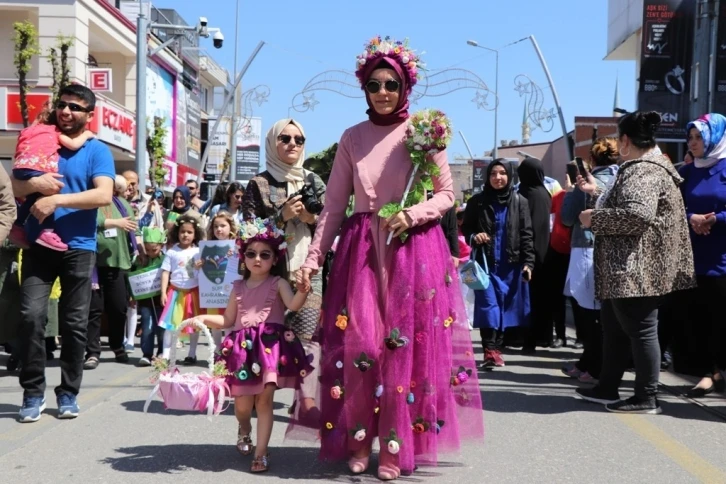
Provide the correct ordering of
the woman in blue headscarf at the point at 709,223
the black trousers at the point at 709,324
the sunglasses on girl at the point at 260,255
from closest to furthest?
the sunglasses on girl at the point at 260,255, the woman in blue headscarf at the point at 709,223, the black trousers at the point at 709,324

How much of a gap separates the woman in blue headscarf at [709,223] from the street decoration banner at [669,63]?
1972cm

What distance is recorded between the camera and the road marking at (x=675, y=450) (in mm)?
5367

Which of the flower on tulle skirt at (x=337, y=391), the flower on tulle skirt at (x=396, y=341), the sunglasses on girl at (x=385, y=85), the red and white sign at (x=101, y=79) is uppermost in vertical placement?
the red and white sign at (x=101, y=79)

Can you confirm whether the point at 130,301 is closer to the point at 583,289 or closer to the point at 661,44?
the point at 583,289

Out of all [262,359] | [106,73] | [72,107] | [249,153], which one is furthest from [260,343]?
Result: [249,153]

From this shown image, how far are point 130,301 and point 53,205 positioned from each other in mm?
4689

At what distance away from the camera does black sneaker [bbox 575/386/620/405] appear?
24.8 feet

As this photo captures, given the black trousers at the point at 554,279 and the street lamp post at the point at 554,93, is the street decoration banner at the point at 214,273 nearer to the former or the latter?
the black trousers at the point at 554,279

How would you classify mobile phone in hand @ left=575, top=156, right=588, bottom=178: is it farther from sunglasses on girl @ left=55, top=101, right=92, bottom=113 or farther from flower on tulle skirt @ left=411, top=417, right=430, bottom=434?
sunglasses on girl @ left=55, top=101, right=92, bottom=113

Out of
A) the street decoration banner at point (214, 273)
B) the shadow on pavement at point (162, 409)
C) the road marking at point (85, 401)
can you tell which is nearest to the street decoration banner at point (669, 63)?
the street decoration banner at point (214, 273)

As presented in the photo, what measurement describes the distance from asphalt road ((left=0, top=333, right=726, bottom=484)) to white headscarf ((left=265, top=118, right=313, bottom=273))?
1207 mm

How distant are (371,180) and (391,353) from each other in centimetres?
90

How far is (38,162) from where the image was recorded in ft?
21.9

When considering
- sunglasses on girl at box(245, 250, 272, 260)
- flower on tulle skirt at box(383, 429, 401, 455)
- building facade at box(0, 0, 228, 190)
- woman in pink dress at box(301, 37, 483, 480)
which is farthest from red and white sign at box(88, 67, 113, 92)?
flower on tulle skirt at box(383, 429, 401, 455)
